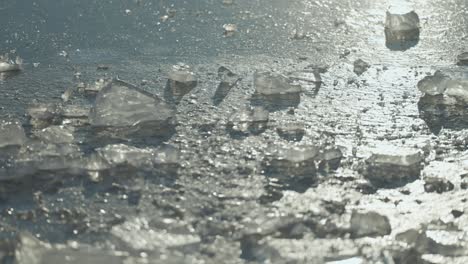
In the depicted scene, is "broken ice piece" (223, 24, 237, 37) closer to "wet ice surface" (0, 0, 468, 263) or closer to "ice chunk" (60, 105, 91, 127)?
"wet ice surface" (0, 0, 468, 263)

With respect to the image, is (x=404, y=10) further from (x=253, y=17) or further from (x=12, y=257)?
(x=12, y=257)

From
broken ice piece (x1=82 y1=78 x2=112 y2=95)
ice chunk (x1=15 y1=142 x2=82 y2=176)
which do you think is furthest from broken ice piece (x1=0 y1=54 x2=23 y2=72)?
ice chunk (x1=15 y1=142 x2=82 y2=176)

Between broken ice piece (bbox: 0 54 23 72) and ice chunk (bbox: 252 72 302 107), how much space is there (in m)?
0.68

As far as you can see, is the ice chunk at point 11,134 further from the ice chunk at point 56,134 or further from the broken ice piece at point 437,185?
the broken ice piece at point 437,185

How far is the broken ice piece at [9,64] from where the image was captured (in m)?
1.96

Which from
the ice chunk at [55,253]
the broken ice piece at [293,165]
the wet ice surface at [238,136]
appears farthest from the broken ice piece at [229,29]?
the ice chunk at [55,253]

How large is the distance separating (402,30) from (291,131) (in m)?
0.75

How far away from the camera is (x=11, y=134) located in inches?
61.1

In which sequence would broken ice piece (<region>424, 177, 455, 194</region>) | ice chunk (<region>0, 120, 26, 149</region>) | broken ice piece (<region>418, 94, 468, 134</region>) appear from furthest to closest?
broken ice piece (<region>418, 94, 468, 134</region>)
ice chunk (<region>0, 120, 26, 149</region>)
broken ice piece (<region>424, 177, 455, 194</region>)

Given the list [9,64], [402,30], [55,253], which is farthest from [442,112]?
[9,64]

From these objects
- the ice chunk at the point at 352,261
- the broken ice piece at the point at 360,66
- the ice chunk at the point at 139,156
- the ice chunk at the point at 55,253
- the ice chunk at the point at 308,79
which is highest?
the broken ice piece at the point at 360,66

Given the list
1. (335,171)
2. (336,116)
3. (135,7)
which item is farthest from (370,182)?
(135,7)

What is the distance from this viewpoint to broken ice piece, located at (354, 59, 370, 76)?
6.30ft

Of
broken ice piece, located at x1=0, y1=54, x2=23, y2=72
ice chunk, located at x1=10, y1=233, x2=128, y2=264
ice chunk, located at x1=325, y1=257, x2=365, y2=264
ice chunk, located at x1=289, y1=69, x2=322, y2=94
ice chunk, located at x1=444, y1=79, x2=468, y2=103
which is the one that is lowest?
ice chunk, located at x1=10, y1=233, x2=128, y2=264
